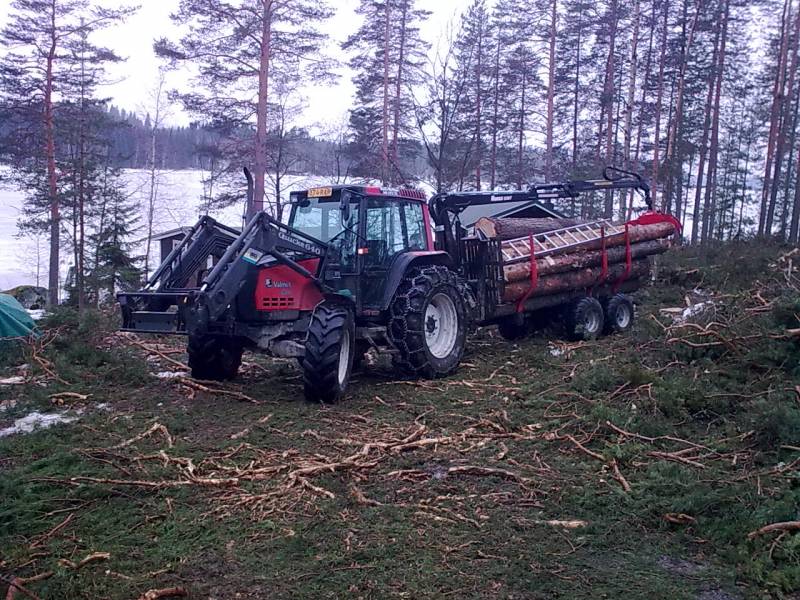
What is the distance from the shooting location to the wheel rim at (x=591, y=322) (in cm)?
1220

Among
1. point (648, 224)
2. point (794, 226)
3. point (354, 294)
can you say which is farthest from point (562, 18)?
point (354, 294)

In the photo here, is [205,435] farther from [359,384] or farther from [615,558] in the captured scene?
[615,558]

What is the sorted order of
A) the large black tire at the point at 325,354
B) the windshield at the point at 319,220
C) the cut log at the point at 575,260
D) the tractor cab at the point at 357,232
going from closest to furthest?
the large black tire at the point at 325,354
the tractor cab at the point at 357,232
the windshield at the point at 319,220
the cut log at the point at 575,260

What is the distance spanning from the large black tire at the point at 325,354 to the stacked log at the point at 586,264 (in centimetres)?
394

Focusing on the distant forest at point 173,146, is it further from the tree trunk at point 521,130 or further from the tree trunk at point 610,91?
the tree trunk at point 610,91

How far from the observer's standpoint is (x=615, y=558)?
14.0ft

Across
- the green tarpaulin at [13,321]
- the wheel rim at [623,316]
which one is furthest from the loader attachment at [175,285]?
the wheel rim at [623,316]

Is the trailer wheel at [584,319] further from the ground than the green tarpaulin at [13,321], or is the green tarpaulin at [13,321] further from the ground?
the trailer wheel at [584,319]

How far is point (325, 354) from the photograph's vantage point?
743 cm

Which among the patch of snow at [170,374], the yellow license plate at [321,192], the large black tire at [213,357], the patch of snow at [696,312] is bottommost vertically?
the patch of snow at [170,374]

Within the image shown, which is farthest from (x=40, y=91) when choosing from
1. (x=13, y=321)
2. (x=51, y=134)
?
(x=13, y=321)

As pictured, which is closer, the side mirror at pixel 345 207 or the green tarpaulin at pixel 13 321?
the side mirror at pixel 345 207

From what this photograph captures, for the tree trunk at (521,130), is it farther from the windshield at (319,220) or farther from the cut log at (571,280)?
the windshield at (319,220)

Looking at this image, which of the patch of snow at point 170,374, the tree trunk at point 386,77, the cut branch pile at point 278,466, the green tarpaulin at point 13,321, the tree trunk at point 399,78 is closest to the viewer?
the cut branch pile at point 278,466
